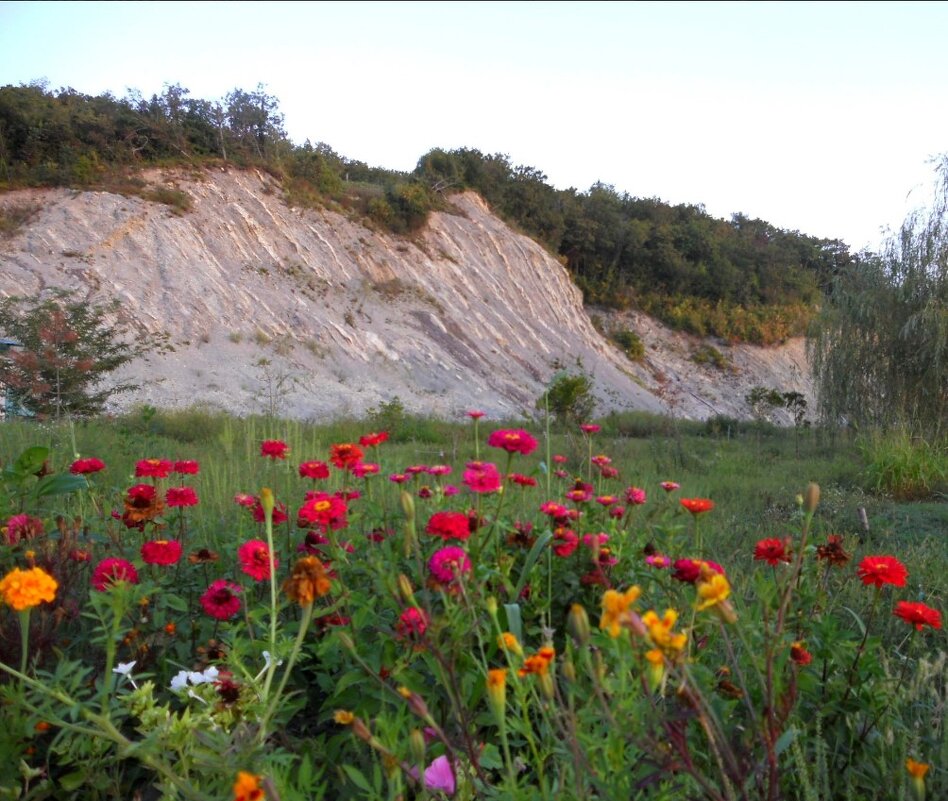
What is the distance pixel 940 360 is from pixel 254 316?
14691 mm

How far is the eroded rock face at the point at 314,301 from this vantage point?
1702 centimetres

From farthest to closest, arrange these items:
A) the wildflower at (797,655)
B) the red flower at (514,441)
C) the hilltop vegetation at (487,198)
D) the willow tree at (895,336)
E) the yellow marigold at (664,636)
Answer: the hilltop vegetation at (487,198) → the willow tree at (895,336) → the red flower at (514,441) → the wildflower at (797,655) → the yellow marigold at (664,636)

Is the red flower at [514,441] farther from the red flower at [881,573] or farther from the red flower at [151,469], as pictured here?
the red flower at [151,469]

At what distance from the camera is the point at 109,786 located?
5.54 feet

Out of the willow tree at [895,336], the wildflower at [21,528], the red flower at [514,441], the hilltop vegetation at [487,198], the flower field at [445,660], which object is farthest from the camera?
the hilltop vegetation at [487,198]

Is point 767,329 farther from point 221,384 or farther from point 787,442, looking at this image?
point 221,384

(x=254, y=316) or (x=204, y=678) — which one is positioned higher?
(x=254, y=316)

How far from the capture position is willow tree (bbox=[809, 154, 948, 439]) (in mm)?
11891

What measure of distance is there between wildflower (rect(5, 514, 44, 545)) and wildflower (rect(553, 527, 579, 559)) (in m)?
1.57

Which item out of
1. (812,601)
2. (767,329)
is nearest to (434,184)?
(767,329)

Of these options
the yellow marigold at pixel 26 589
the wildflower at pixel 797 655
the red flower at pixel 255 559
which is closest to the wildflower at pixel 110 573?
the red flower at pixel 255 559

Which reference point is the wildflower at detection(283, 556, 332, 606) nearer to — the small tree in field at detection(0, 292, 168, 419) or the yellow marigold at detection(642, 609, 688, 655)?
the yellow marigold at detection(642, 609, 688, 655)

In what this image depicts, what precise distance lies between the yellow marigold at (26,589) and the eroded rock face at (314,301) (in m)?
12.6

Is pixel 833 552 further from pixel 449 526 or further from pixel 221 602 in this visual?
pixel 221 602
